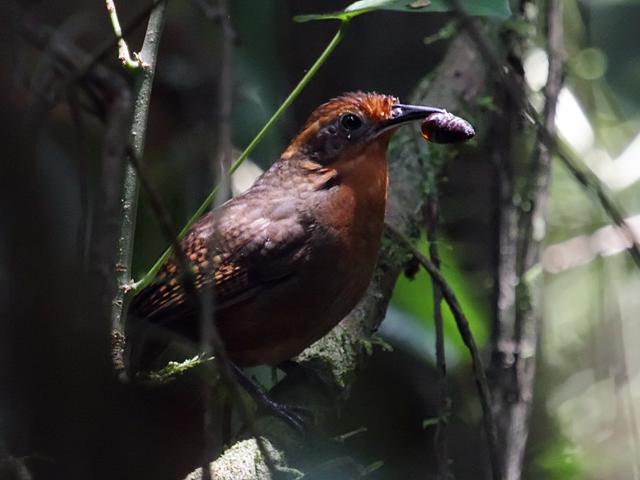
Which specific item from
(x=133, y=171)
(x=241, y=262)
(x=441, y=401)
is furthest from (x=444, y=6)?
(x=441, y=401)

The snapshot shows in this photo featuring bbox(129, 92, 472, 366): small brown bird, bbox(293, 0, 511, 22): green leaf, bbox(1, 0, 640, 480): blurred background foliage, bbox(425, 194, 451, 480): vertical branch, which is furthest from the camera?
bbox(1, 0, 640, 480): blurred background foliage

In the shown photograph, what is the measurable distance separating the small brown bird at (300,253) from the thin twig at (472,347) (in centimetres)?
24

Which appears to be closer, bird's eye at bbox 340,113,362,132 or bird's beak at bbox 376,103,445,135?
bird's beak at bbox 376,103,445,135

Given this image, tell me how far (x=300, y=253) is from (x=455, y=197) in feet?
5.23

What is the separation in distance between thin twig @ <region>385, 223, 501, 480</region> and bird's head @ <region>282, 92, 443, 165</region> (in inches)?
14.8

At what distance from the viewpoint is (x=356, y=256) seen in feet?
10.5

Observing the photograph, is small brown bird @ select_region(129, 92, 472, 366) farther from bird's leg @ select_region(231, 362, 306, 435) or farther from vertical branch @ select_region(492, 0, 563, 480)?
vertical branch @ select_region(492, 0, 563, 480)

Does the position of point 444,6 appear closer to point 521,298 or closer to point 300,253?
point 300,253

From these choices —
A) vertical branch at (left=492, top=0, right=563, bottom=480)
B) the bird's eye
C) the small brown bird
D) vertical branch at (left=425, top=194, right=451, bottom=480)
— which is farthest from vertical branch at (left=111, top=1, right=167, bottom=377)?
vertical branch at (left=492, top=0, right=563, bottom=480)

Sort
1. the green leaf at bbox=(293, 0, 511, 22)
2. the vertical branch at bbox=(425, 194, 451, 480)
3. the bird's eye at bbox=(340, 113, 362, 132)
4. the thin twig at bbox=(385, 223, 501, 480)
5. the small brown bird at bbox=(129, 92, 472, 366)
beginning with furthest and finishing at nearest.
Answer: the bird's eye at bbox=(340, 113, 362, 132), the small brown bird at bbox=(129, 92, 472, 366), the vertical branch at bbox=(425, 194, 451, 480), the thin twig at bbox=(385, 223, 501, 480), the green leaf at bbox=(293, 0, 511, 22)

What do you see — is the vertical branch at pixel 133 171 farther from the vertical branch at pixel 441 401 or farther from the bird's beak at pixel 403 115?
the vertical branch at pixel 441 401

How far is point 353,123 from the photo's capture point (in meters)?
3.34

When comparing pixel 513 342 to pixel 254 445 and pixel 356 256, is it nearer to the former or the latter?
pixel 356 256

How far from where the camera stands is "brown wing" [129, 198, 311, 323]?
10.6 feet
